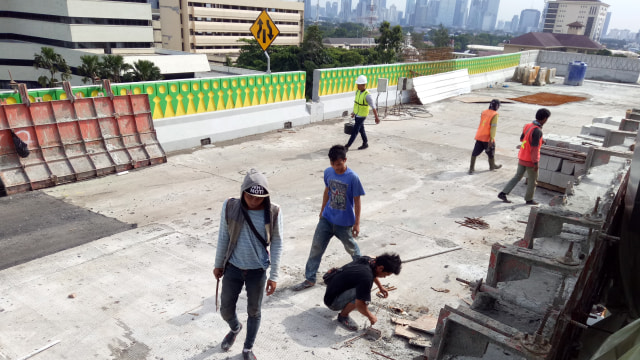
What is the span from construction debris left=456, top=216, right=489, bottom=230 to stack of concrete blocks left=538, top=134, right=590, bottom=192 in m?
2.35

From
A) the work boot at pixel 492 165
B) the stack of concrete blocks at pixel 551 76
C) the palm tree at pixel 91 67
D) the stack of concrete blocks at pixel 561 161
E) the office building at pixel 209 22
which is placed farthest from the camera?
the office building at pixel 209 22

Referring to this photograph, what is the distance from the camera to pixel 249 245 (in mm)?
3816

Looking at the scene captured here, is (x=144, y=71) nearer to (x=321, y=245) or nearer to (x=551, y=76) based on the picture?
(x=551, y=76)

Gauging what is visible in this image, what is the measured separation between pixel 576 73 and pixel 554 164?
21.3 meters

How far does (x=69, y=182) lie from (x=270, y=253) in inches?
241

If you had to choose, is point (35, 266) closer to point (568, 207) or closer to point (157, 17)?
point (568, 207)

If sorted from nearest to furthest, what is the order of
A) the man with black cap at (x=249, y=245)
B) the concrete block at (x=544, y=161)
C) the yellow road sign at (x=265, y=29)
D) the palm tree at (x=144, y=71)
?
the man with black cap at (x=249, y=245), the concrete block at (x=544, y=161), the yellow road sign at (x=265, y=29), the palm tree at (x=144, y=71)

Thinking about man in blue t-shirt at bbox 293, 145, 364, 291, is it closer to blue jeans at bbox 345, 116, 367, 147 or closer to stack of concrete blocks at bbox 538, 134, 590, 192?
stack of concrete blocks at bbox 538, 134, 590, 192

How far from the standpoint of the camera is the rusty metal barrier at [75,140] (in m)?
7.92

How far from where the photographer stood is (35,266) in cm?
559

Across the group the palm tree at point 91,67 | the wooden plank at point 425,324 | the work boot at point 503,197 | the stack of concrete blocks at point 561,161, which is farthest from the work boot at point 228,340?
the palm tree at point 91,67

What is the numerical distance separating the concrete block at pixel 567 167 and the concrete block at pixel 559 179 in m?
0.07

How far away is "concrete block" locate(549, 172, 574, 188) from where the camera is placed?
891 centimetres

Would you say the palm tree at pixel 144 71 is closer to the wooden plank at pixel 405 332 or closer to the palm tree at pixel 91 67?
the palm tree at pixel 91 67
